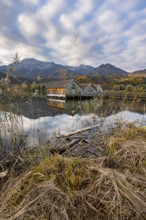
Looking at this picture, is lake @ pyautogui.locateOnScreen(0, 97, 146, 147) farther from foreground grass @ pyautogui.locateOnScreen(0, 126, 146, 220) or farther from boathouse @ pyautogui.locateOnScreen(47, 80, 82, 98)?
boathouse @ pyautogui.locateOnScreen(47, 80, 82, 98)

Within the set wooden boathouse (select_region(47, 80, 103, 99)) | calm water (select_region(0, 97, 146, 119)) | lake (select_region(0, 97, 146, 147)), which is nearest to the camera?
lake (select_region(0, 97, 146, 147))

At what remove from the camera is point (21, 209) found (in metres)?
1.82

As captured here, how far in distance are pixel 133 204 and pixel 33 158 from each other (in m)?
2.14

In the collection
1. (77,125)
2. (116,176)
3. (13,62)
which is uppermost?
(13,62)

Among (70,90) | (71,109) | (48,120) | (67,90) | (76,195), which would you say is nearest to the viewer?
(76,195)

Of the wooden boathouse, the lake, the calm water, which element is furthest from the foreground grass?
the wooden boathouse

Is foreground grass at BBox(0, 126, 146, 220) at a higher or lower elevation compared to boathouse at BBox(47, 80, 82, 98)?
lower

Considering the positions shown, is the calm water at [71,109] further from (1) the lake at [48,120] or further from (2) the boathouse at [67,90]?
(2) the boathouse at [67,90]

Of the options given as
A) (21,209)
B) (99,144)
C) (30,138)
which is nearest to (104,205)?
(21,209)

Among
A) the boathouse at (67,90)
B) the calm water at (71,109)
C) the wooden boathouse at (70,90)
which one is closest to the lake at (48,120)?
the calm water at (71,109)

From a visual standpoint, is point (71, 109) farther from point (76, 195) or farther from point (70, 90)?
point (70, 90)

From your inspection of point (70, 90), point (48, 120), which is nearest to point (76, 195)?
point (48, 120)

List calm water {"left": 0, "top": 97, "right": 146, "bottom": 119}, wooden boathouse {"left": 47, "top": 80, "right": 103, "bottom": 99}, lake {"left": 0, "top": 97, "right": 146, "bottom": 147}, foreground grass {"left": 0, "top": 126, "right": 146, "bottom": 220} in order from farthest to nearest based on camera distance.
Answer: wooden boathouse {"left": 47, "top": 80, "right": 103, "bottom": 99}, calm water {"left": 0, "top": 97, "right": 146, "bottom": 119}, lake {"left": 0, "top": 97, "right": 146, "bottom": 147}, foreground grass {"left": 0, "top": 126, "right": 146, "bottom": 220}

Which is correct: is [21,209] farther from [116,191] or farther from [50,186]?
[116,191]
